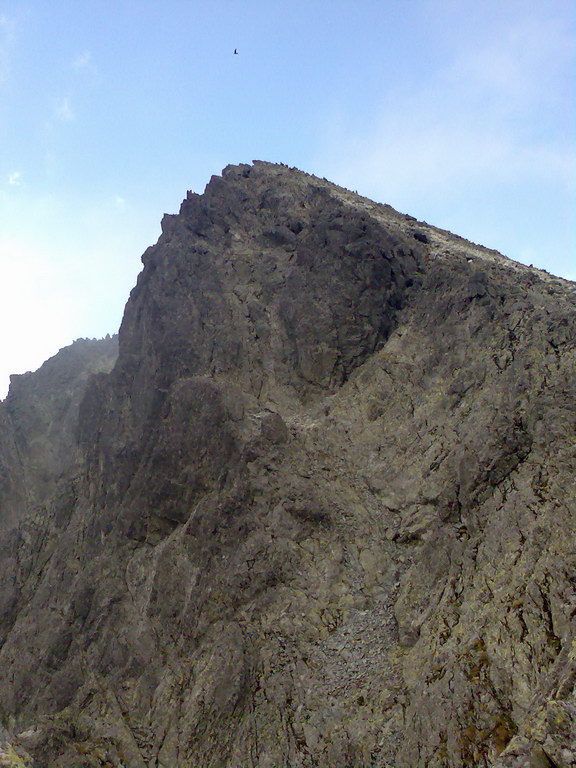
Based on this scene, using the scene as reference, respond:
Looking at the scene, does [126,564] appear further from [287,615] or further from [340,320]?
[340,320]

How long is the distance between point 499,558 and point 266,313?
2207 centimetres

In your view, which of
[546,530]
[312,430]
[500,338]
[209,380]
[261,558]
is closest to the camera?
[546,530]

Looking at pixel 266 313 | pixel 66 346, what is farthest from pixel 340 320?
pixel 66 346

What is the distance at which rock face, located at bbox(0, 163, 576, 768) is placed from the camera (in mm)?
17594

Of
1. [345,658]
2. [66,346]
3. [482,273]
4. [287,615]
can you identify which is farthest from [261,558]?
[66,346]

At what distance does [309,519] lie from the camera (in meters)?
25.7

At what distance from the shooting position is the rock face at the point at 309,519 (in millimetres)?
17594

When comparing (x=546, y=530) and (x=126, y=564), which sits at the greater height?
(x=546, y=530)

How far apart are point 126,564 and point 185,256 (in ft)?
68.9

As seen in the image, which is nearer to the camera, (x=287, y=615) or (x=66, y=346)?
(x=287, y=615)

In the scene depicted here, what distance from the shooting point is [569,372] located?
22.2 m

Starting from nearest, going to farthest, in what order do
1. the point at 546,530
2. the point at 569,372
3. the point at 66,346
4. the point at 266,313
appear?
1. the point at 546,530
2. the point at 569,372
3. the point at 266,313
4. the point at 66,346

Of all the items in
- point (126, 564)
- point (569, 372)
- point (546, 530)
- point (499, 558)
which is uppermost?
point (569, 372)

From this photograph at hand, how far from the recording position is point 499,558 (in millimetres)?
18875
